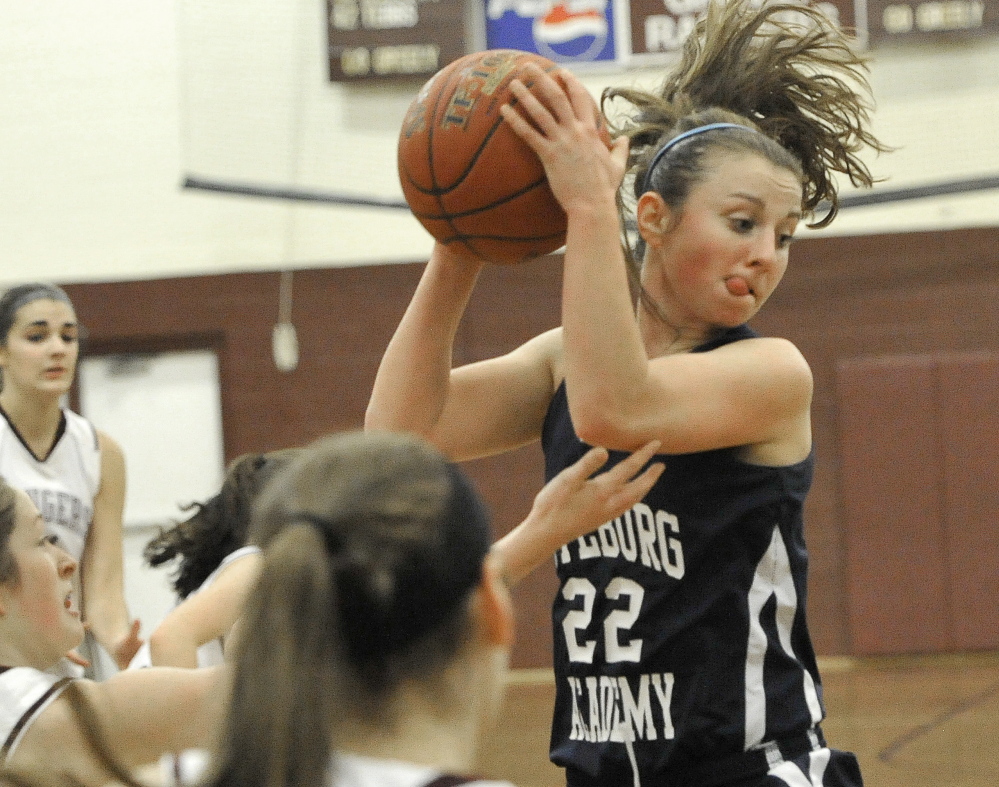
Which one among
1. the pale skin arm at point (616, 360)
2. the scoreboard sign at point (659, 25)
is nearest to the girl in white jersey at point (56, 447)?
the pale skin arm at point (616, 360)

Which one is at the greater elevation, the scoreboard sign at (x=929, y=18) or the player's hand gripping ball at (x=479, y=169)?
Result: the scoreboard sign at (x=929, y=18)

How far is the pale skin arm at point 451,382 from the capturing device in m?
2.33

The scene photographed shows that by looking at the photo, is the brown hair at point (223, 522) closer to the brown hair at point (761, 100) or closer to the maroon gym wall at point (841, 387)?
the brown hair at point (761, 100)

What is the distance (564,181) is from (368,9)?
601 centimetres

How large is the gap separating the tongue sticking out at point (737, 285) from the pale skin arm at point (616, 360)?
8 centimetres

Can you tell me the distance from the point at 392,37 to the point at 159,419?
2602 millimetres

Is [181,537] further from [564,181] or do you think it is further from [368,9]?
[368,9]

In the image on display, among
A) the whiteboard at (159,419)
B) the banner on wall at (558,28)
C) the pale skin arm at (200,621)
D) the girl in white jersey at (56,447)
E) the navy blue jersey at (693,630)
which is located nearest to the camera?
the navy blue jersey at (693,630)

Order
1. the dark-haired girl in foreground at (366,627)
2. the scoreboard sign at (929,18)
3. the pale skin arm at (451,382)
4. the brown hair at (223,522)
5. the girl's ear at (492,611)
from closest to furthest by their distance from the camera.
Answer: the dark-haired girl in foreground at (366,627) < the girl's ear at (492,611) < the pale skin arm at (451,382) < the brown hair at (223,522) < the scoreboard sign at (929,18)

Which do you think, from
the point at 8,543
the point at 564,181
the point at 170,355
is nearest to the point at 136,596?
the point at 170,355

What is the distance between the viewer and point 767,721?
2.01m

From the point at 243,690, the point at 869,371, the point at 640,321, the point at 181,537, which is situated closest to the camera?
the point at 243,690

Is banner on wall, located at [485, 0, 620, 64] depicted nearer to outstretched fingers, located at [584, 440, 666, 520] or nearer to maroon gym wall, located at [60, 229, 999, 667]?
maroon gym wall, located at [60, 229, 999, 667]

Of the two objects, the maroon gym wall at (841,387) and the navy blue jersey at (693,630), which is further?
the maroon gym wall at (841,387)
